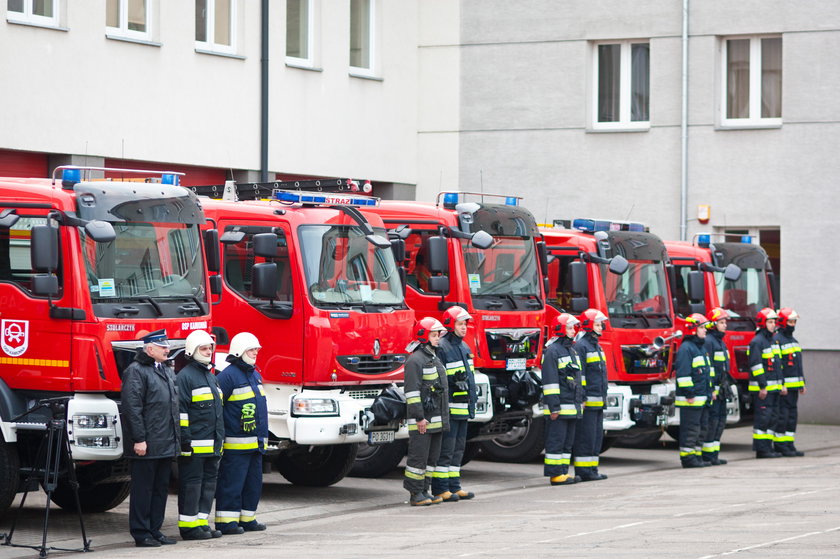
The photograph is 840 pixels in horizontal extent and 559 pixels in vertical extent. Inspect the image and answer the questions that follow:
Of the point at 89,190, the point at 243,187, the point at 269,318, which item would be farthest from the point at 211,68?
the point at 89,190

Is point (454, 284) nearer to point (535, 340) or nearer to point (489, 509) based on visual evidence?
point (535, 340)

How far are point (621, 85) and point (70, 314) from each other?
15919 mm

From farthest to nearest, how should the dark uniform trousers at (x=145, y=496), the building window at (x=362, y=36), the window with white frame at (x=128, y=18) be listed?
the building window at (x=362, y=36) < the window with white frame at (x=128, y=18) < the dark uniform trousers at (x=145, y=496)

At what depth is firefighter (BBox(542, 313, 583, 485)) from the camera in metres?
16.8

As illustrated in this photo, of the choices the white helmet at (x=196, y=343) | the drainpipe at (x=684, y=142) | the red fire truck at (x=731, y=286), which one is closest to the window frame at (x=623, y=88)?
the drainpipe at (x=684, y=142)

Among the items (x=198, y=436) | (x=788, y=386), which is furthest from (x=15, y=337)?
(x=788, y=386)

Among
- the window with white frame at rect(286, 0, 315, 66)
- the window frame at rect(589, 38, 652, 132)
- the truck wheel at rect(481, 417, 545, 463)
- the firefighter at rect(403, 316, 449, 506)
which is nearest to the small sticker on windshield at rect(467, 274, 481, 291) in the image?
the firefighter at rect(403, 316, 449, 506)

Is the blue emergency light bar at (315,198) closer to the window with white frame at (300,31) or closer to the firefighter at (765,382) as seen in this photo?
the firefighter at (765,382)

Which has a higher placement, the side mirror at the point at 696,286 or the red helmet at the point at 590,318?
the side mirror at the point at 696,286

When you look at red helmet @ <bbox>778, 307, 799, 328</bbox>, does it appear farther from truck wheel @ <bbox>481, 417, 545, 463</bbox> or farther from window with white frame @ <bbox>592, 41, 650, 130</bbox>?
window with white frame @ <bbox>592, 41, 650, 130</bbox>

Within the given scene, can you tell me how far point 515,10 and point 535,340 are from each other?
10.5m

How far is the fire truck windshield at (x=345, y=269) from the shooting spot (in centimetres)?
1481

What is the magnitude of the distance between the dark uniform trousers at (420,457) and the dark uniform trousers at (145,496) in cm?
313

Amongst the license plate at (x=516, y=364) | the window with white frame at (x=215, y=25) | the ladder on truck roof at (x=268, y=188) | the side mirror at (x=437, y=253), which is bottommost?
the license plate at (x=516, y=364)
